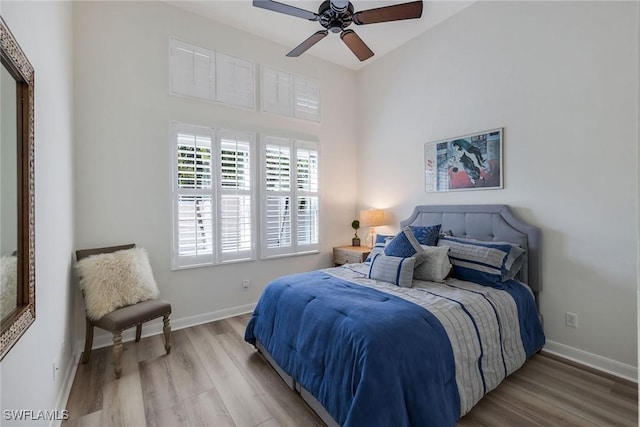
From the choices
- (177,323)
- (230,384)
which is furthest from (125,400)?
(177,323)

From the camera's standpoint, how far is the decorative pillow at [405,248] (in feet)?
8.31

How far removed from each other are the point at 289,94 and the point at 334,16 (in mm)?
1604

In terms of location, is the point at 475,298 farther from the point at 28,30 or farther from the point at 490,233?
the point at 28,30

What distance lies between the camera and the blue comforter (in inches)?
56.6

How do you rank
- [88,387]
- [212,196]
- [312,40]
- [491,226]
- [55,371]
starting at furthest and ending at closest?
[212,196], [491,226], [312,40], [88,387], [55,371]

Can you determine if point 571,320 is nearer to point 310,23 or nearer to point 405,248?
point 405,248

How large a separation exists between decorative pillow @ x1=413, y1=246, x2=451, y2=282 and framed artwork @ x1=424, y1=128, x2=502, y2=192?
101 cm

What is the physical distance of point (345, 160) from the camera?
4574mm

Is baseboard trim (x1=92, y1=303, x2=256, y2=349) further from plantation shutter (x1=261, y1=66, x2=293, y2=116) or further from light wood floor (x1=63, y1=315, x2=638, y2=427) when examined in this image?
plantation shutter (x1=261, y1=66, x2=293, y2=116)

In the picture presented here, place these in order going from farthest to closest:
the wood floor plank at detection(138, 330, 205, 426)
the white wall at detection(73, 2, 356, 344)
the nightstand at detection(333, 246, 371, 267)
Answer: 1. the nightstand at detection(333, 246, 371, 267)
2. the white wall at detection(73, 2, 356, 344)
3. the wood floor plank at detection(138, 330, 205, 426)

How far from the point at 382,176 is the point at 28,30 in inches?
145

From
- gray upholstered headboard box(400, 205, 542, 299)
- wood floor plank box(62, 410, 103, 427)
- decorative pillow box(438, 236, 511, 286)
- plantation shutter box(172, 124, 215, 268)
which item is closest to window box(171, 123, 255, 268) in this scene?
plantation shutter box(172, 124, 215, 268)

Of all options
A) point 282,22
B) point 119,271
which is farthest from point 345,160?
point 119,271

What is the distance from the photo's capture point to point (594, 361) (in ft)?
7.75
